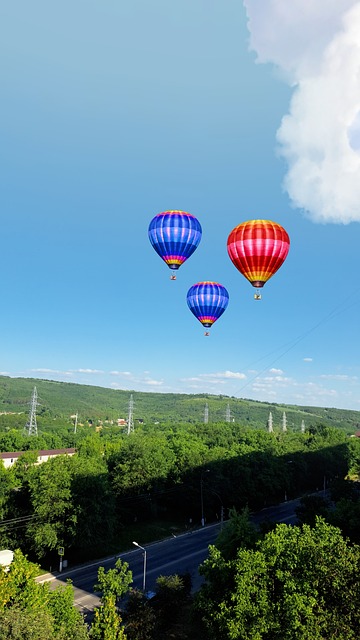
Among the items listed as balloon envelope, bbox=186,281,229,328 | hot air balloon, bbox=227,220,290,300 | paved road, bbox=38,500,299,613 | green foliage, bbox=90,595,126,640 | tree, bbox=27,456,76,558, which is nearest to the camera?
green foliage, bbox=90,595,126,640

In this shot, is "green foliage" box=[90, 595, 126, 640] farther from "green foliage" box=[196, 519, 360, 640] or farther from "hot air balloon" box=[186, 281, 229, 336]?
"hot air balloon" box=[186, 281, 229, 336]

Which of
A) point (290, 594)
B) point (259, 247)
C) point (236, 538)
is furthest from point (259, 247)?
point (290, 594)

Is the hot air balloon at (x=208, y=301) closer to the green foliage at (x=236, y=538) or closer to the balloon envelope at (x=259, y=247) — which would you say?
the balloon envelope at (x=259, y=247)

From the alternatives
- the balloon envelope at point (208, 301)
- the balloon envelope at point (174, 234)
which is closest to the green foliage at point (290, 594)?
the balloon envelope at point (174, 234)

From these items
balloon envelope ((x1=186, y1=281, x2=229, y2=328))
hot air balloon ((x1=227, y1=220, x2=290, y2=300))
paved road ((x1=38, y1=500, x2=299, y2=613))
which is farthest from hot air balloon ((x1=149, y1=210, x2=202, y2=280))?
paved road ((x1=38, y1=500, x2=299, y2=613))

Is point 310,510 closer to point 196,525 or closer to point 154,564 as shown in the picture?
point 154,564

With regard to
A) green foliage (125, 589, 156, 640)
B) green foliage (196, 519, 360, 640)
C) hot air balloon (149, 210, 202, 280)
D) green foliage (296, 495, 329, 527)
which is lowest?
green foliage (125, 589, 156, 640)
